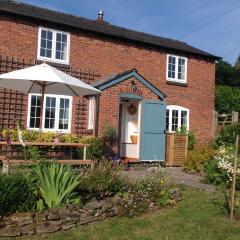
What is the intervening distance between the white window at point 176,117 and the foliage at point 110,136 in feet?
14.6

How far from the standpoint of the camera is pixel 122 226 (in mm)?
7773

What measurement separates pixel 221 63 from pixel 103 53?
30217 millimetres

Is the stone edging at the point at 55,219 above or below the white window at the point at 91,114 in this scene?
below

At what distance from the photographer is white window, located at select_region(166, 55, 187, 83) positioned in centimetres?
2058

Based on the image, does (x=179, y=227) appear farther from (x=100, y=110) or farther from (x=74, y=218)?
(x=100, y=110)

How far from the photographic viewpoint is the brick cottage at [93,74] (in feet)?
52.6

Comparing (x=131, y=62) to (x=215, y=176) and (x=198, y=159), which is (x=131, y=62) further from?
(x=215, y=176)

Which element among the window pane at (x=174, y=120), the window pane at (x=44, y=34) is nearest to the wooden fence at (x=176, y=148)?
the window pane at (x=174, y=120)

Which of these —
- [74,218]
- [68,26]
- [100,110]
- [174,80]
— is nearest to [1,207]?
[74,218]

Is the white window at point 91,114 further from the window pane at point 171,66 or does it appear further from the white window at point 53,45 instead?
the window pane at point 171,66

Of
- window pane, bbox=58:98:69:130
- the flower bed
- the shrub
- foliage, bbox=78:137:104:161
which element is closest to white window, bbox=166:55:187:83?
window pane, bbox=58:98:69:130

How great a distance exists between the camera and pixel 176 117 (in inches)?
808

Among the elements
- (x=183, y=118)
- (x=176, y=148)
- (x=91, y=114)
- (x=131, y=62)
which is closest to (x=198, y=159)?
(x=176, y=148)

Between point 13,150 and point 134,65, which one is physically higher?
point 134,65
